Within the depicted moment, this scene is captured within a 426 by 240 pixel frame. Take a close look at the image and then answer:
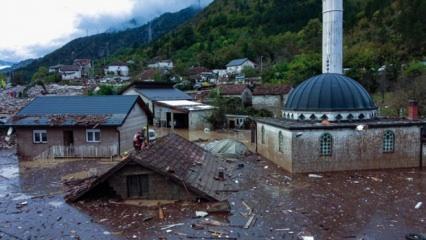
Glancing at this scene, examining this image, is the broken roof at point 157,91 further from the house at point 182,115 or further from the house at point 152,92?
the house at point 182,115

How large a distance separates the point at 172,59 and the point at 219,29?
749 inches

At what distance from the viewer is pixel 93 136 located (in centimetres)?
2456

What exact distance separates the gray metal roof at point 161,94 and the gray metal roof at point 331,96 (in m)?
25.9

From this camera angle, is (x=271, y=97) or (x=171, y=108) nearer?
(x=171, y=108)

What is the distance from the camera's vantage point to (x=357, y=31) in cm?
7025

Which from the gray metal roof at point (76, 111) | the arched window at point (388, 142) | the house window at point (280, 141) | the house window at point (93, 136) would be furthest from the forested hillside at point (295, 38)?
the house window at point (93, 136)

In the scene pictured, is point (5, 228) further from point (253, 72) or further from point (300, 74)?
point (253, 72)

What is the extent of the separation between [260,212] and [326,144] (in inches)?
279

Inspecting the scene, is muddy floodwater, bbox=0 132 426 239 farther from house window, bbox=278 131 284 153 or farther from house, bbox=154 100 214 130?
house, bbox=154 100 214 130

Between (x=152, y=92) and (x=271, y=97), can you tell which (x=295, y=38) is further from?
(x=152, y=92)

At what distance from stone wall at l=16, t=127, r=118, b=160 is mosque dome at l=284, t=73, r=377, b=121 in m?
10.7

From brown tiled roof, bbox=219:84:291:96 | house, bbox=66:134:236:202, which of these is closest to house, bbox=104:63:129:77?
brown tiled roof, bbox=219:84:291:96

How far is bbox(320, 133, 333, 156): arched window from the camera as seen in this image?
1898 cm

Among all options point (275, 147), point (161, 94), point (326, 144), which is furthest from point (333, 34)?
point (161, 94)
